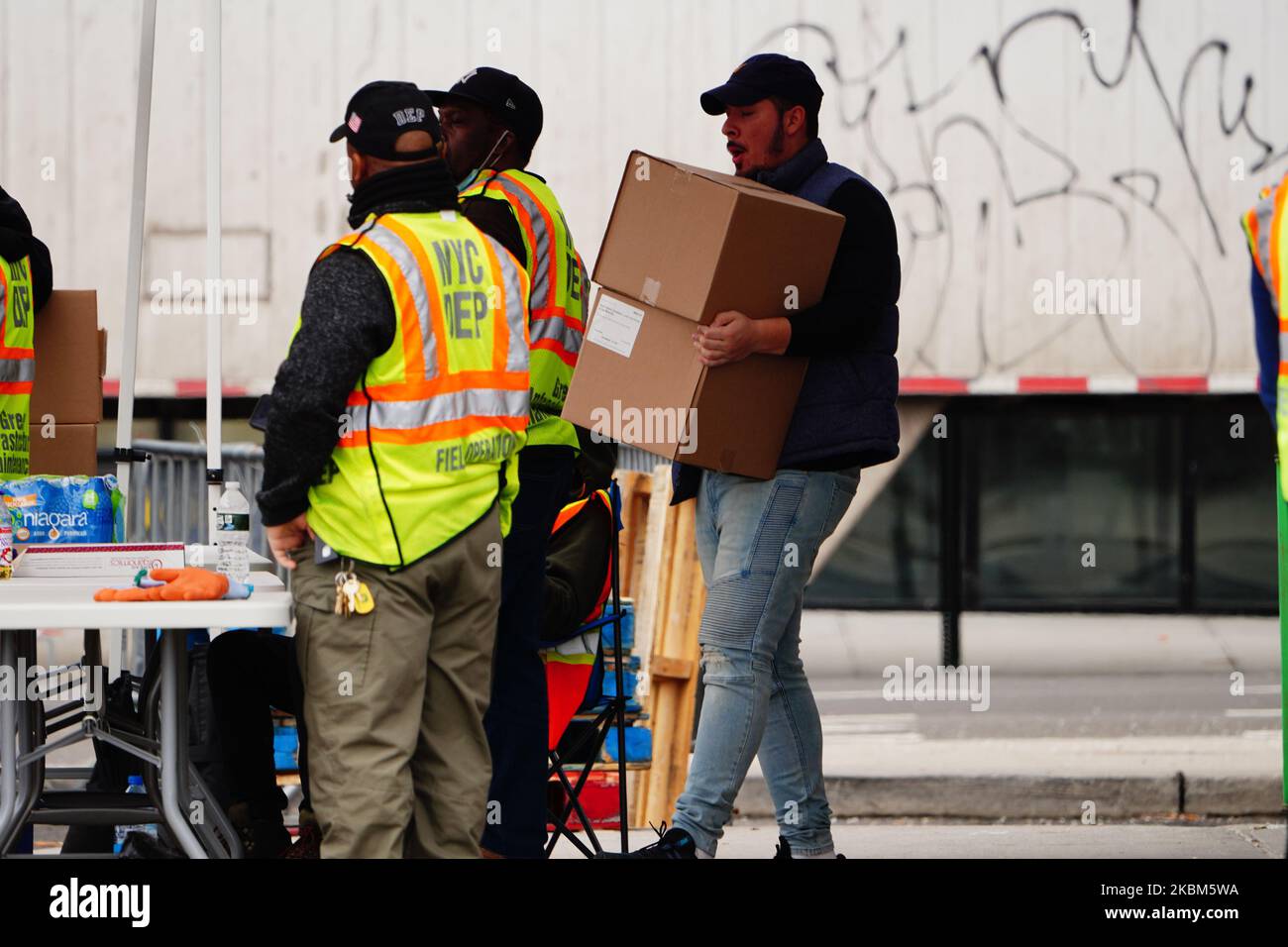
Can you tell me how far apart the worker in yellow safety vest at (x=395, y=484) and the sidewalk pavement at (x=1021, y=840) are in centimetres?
220

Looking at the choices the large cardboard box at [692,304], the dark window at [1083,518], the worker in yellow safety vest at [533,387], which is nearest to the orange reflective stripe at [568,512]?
the worker in yellow safety vest at [533,387]

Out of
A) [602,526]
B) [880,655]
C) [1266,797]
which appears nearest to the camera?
[602,526]

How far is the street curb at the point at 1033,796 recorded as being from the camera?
22.9ft

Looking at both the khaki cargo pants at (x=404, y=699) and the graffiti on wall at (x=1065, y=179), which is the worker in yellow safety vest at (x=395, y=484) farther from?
the graffiti on wall at (x=1065, y=179)

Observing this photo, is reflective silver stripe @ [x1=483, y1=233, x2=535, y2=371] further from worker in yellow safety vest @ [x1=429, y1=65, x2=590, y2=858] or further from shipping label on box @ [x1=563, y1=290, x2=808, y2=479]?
shipping label on box @ [x1=563, y1=290, x2=808, y2=479]

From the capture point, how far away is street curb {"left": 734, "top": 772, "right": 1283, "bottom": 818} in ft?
22.9

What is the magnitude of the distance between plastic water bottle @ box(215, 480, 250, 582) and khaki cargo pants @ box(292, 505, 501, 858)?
361 millimetres

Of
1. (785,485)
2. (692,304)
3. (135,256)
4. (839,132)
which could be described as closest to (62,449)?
(135,256)

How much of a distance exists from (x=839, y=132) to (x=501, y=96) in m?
4.54

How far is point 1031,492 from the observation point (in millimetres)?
9828

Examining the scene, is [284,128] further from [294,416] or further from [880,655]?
[294,416]

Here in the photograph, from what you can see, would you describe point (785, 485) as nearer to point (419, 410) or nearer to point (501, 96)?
point (419, 410)
